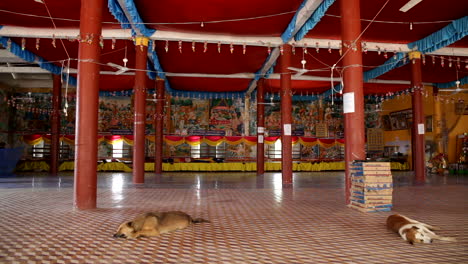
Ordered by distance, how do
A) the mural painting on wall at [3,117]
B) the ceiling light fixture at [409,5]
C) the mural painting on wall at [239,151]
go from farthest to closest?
1. the mural painting on wall at [239,151]
2. the mural painting on wall at [3,117]
3. the ceiling light fixture at [409,5]

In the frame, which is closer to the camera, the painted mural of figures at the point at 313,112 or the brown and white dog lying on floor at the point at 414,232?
the brown and white dog lying on floor at the point at 414,232

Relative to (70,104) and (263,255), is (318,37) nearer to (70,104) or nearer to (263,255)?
(263,255)

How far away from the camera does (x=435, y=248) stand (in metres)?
3.07

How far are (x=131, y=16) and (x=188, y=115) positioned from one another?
11235mm

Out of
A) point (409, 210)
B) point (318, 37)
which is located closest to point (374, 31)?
point (318, 37)

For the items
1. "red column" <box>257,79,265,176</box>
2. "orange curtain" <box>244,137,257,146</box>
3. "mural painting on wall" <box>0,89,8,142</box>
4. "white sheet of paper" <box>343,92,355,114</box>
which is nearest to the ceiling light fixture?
"white sheet of paper" <box>343,92,355,114</box>

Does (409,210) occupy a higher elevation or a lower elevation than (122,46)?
lower

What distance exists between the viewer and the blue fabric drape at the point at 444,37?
864 cm

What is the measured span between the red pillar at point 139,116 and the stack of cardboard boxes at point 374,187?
636 centimetres

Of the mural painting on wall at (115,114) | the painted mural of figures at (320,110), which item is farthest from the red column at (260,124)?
the mural painting on wall at (115,114)

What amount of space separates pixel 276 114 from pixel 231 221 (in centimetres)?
1585

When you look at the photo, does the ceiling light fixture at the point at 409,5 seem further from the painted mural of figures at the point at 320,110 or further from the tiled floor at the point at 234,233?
the painted mural of figures at the point at 320,110

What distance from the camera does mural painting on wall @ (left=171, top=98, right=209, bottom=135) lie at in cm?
1900

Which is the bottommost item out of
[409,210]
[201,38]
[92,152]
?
[409,210]
